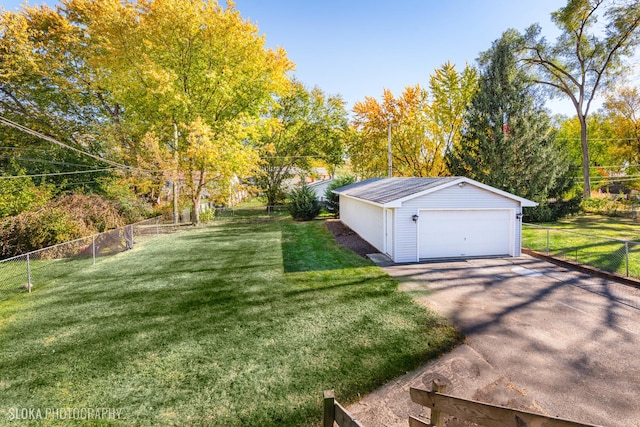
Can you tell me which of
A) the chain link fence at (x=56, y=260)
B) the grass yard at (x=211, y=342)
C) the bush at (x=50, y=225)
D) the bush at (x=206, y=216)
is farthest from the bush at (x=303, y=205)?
the grass yard at (x=211, y=342)

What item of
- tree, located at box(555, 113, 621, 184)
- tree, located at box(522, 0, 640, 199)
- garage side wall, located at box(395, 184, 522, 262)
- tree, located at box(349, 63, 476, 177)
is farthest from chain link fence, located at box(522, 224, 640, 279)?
tree, located at box(555, 113, 621, 184)

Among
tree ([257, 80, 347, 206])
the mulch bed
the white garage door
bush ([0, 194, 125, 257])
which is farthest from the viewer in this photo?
tree ([257, 80, 347, 206])

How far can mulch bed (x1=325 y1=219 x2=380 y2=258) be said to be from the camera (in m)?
12.7

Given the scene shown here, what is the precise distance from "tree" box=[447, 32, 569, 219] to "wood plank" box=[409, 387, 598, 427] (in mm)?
20040

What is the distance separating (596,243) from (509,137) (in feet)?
29.9

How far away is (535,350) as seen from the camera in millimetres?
4984

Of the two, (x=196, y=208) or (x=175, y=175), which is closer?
(x=175, y=175)

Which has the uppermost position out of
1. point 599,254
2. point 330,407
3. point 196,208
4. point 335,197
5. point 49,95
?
point 49,95

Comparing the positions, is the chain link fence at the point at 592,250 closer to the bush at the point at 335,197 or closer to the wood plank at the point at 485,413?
the wood plank at the point at 485,413

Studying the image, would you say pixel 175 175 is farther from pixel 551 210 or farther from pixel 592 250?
pixel 551 210

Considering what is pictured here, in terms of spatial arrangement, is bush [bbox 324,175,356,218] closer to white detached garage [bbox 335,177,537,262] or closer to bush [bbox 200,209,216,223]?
bush [bbox 200,209,216,223]

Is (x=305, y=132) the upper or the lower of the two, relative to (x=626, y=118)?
upper

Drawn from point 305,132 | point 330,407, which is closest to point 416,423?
point 330,407

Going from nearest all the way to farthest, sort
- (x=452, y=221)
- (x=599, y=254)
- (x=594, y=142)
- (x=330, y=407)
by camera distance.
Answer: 1. (x=330, y=407)
2. (x=599, y=254)
3. (x=452, y=221)
4. (x=594, y=142)
